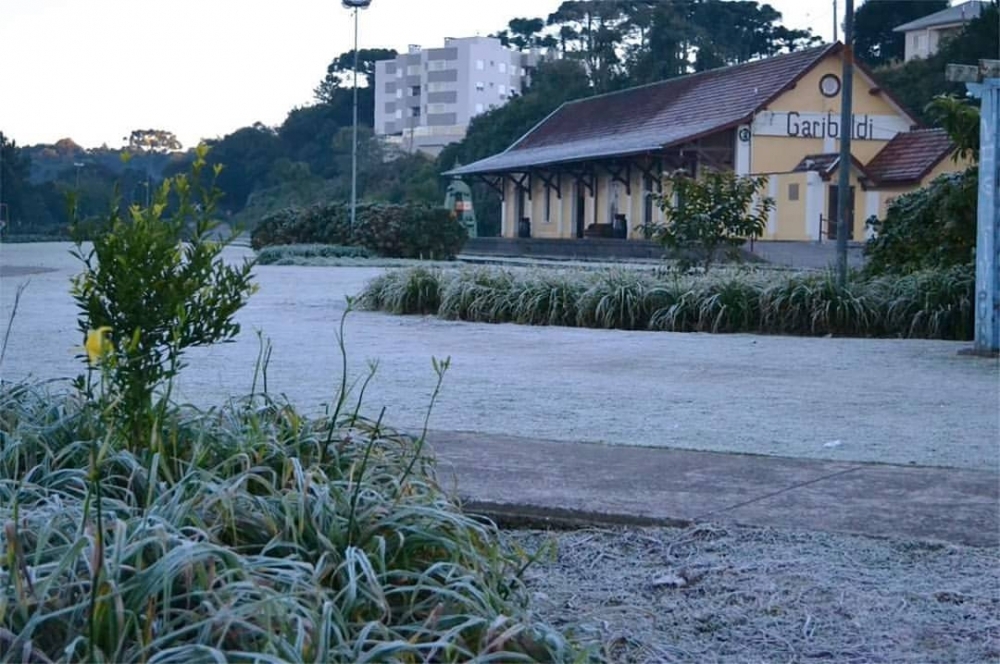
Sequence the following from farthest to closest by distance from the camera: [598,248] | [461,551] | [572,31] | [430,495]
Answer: [572,31] → [598,248] → [430,495] → [461,551]

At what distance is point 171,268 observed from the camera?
3914 mm

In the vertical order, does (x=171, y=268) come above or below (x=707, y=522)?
above

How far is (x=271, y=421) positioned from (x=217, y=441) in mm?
397

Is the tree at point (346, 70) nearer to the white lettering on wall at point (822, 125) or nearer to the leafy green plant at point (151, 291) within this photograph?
the white lettering on wall at point (822, 125)

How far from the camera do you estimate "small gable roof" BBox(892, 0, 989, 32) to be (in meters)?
62.0

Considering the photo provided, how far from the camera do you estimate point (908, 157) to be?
40.3 meters

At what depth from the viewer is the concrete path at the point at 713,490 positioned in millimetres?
4688

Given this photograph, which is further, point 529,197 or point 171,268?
point 529,197

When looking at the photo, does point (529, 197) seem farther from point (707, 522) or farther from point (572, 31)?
point (707, 522)

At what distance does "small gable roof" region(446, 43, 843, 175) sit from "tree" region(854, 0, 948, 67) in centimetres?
1950

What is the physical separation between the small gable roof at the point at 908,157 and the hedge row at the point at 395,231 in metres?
12.6

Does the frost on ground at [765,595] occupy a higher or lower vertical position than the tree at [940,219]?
lower

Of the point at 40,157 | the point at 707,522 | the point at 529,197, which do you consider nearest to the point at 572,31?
the point at 529,197

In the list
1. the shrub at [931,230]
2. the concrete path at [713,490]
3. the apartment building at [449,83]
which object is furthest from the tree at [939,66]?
the apartment building at [449,83]
